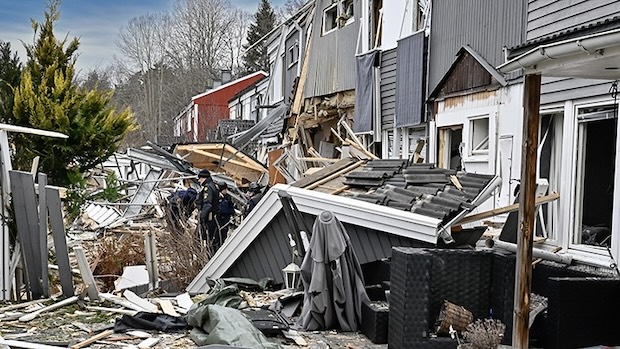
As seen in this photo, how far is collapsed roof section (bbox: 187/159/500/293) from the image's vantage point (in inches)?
259

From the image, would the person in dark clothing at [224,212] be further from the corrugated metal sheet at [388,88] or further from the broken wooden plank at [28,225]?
the broken wooden plank at [28,225]

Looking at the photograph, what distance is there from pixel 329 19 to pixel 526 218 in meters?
13.7

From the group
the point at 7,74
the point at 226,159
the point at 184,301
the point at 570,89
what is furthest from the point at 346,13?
the point at 184,301

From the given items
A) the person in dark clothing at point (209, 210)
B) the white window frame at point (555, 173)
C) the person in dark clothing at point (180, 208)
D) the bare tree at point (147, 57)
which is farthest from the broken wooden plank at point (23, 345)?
the bare tree at point (147, 57)

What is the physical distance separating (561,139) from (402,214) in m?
2.39

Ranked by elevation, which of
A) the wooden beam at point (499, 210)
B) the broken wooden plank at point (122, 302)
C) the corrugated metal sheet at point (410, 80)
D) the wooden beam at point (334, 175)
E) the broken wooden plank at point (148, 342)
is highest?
the corrugated metal sheet at point (410, 80)

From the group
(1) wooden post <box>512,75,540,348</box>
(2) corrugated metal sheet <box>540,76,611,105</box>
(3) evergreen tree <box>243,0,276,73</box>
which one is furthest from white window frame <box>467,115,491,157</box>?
(3) evergreen tree <box>243,0,276,73</box>

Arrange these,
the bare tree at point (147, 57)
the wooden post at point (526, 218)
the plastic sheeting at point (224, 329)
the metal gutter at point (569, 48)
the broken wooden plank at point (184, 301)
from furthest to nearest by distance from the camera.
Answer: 1. the bare tree at point (147, 57)
2. the broken wooden plank at point (184, 301)
3. the plastic sheeting at point (224, 329)
4. the wooden post at point (526, 218)
5. the metal gutter at point (569, 48)

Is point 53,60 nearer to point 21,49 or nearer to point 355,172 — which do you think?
point 21,49

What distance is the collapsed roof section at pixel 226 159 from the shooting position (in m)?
21.5

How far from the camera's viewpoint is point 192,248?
1006cm

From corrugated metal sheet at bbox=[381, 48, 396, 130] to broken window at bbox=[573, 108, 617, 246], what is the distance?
6.51m

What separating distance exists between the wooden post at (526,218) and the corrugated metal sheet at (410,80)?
23.9 ft

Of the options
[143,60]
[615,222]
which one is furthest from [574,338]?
[143,60]
